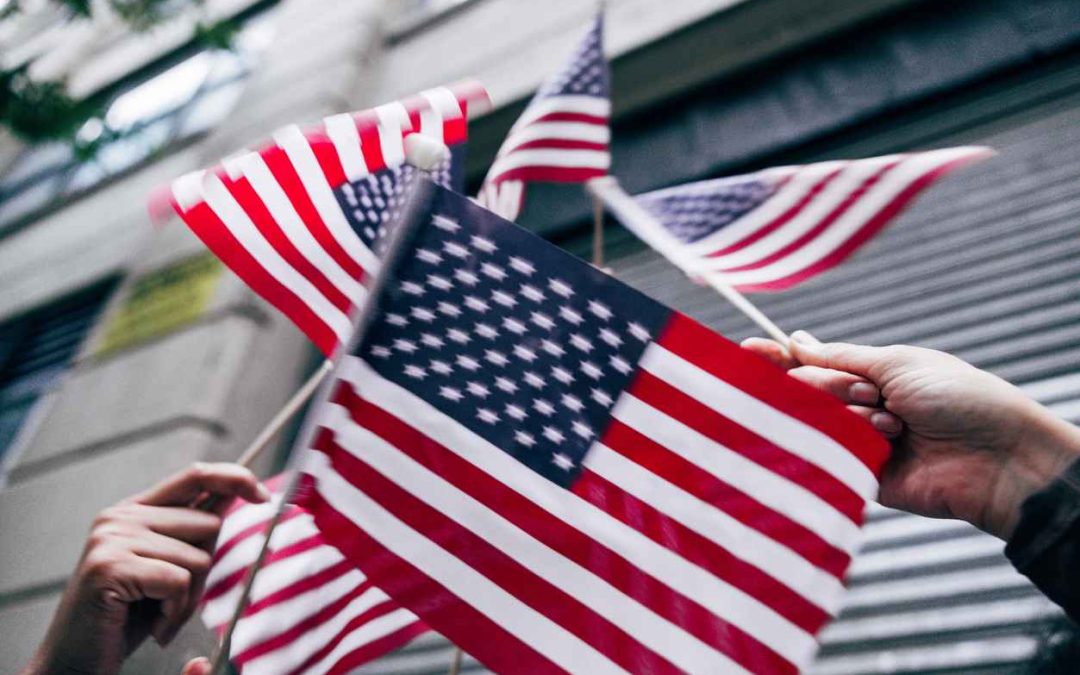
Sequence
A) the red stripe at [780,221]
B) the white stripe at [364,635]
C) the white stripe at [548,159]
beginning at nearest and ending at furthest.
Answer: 1. the white stripe at [364,635]
2. the red stripe at [780,221]
3. the white stripe at [548,159]

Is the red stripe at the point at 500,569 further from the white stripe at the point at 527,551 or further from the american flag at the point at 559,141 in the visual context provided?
the american flag at the point at 559,141

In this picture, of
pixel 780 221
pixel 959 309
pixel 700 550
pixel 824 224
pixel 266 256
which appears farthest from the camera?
pixel 959 309

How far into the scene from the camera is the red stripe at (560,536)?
5.11 feet

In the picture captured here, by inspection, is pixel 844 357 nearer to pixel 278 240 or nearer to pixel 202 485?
pixel 278 240

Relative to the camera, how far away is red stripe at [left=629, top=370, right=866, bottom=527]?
63.1 inches

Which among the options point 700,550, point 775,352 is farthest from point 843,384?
point 700,550

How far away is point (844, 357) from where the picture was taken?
1.87 m

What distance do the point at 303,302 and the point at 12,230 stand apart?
25.4ft

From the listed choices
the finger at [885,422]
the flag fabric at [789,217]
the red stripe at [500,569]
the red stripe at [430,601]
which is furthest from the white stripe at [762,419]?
the flag fabric at [789,217]

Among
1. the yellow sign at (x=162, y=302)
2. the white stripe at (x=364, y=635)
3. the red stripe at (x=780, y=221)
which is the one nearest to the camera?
the white stripe at (x=364, y=635)

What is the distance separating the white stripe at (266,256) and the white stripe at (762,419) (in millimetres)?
1011

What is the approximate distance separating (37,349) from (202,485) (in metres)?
5.49

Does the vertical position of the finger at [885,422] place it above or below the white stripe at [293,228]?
below

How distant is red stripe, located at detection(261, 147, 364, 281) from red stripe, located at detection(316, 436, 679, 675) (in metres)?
0.81
